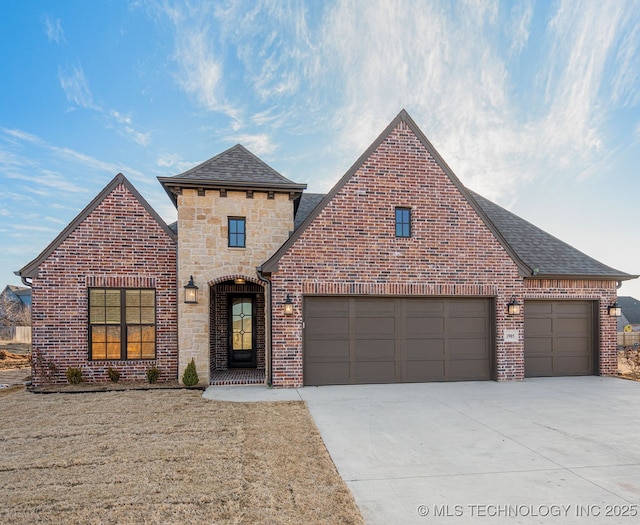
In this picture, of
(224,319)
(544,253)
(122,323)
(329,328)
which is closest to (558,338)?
(544,253)

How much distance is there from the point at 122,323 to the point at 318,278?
5.52 meters

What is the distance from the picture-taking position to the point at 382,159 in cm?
928

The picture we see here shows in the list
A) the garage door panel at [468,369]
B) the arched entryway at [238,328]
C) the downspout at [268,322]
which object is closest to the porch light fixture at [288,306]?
the downspout at [268,322]

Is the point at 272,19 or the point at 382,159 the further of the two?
the point at 272,19

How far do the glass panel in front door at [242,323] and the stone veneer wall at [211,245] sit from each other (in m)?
1.98

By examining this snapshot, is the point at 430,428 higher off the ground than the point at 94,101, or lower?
lower

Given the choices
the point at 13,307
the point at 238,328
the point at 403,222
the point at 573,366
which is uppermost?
the point at 403,222

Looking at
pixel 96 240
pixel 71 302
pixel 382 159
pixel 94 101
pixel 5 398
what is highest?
pixel 94 101

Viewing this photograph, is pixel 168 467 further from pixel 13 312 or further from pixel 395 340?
pixel 13 312

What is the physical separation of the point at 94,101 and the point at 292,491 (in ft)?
58.0

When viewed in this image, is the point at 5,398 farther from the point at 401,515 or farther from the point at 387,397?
the point at 401,515

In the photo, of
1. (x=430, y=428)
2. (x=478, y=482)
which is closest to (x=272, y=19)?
(x=430, y=428)

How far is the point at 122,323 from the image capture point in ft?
31.4

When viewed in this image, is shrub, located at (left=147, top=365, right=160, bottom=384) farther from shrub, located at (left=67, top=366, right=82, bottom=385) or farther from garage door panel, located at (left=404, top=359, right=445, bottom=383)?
garage door panel, located at (left=404, top=359, right=445, bottom=383)
